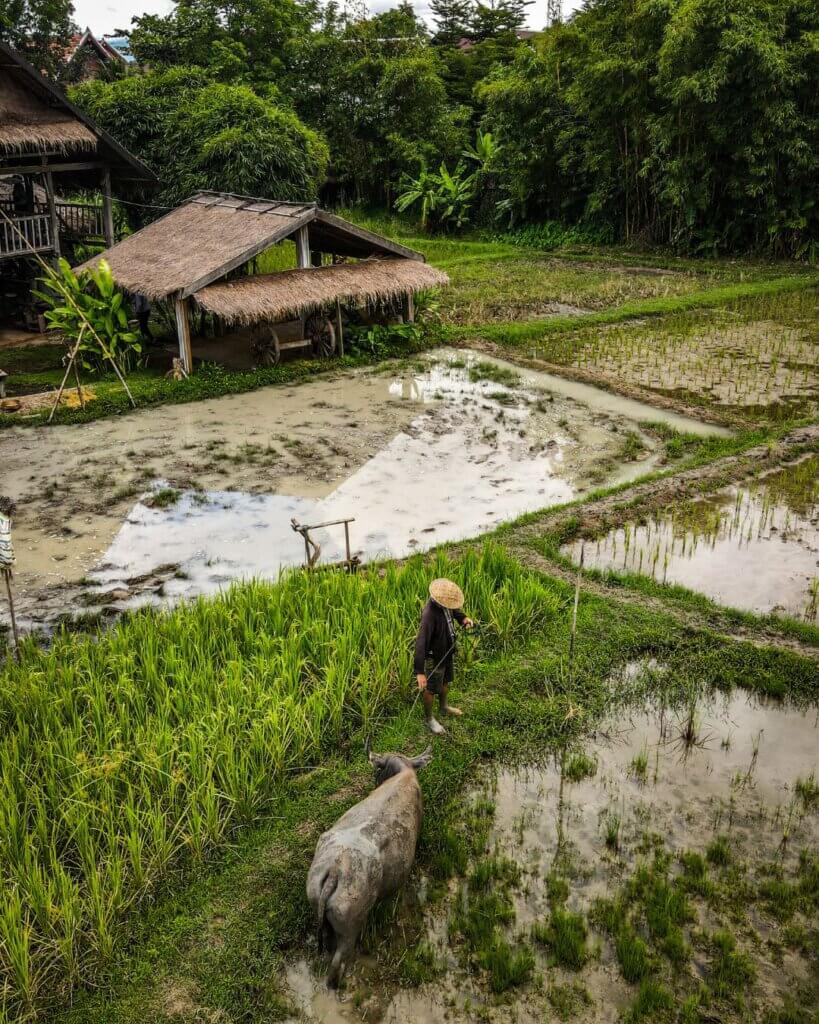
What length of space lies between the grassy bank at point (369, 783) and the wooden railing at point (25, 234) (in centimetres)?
987

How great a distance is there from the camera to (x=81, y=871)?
382cm

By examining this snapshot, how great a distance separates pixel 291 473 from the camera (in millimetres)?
8789

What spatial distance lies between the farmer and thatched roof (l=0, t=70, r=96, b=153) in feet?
35.1

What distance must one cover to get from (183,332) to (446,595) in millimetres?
7886

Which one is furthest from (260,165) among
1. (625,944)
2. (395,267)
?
(625,944)

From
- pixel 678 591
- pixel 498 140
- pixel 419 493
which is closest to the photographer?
pixel 678 591

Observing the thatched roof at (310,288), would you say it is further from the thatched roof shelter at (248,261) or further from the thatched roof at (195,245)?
the thatched roof at (195,245)

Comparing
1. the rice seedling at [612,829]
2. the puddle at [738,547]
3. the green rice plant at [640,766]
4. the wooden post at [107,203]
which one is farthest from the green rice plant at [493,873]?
the wooden post at [107,203]

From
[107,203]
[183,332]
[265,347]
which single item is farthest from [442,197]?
[183,332]

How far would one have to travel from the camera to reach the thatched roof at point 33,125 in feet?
39.7

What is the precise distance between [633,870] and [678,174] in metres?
18.0

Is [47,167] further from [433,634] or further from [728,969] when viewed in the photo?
[728,969]

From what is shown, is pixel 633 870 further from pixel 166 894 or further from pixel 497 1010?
pixel 166 894

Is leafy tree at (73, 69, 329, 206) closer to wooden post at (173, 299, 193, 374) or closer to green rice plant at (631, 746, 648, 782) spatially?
wooden post at (173, 299, 193, 374)
